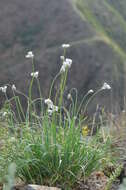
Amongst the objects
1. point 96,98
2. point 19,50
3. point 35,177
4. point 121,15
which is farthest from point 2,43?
point 35,177

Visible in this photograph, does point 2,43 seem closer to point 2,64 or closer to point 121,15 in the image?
point 2,64

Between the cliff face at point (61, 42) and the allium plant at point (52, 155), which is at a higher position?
the allium plant at point (52, 155)

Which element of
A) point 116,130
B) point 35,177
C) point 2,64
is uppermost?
point 35,177

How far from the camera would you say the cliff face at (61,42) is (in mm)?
32281

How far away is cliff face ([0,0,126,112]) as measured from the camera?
32281mm

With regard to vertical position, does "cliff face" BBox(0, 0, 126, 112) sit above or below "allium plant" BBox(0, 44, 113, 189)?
below

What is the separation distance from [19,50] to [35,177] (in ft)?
110

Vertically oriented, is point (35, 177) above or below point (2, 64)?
above

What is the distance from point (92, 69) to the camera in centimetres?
3288

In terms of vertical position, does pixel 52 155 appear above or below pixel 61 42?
above

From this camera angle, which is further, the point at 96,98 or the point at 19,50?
the point at 19,50

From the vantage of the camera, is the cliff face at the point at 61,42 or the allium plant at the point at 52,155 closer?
the allium plant at the point at 52,155

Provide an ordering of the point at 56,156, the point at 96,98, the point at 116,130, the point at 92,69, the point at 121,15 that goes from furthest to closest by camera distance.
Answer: the point at 121,15 < the point at 92,69 < the point at 96,98 < the point at 116,130 < the point at 56,156

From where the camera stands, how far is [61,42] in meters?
36.1
